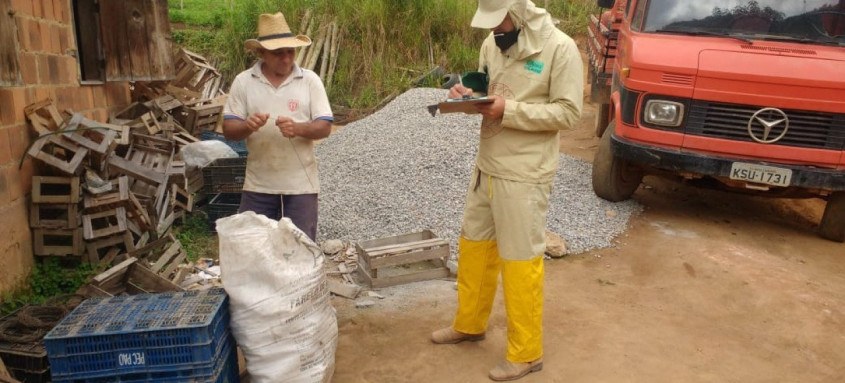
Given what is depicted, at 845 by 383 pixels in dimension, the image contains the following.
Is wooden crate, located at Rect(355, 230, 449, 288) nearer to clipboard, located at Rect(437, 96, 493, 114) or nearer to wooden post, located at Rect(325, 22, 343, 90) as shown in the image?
clipboard, located at Rect(437, 96, 493, 114)

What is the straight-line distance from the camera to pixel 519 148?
3.22 m

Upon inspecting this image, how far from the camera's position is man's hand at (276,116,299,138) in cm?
341

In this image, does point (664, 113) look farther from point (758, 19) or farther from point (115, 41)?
point (115, 41)

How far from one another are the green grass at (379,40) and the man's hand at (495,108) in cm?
889

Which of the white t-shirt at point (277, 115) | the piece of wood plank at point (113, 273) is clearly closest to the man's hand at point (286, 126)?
the white t-shirt at point (277, 115)

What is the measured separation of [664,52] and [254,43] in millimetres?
3784

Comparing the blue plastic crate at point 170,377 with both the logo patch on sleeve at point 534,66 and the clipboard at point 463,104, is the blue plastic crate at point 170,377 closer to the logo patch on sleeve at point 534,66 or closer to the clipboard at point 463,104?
the clipboard at point 463,104

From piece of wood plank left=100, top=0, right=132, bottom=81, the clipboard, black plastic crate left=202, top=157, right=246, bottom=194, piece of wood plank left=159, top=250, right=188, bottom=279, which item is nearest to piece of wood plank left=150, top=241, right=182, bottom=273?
piece of wood plank left=159, top=250, right=188, bottom=279

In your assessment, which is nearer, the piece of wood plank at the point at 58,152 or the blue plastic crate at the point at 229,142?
the piece of wood plank at the point at 58,152

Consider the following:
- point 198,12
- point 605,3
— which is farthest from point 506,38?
point 198,12

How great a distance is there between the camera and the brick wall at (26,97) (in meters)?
4.07

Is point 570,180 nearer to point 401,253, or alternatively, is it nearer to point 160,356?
point 401,253

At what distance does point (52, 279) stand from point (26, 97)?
133 centimetres

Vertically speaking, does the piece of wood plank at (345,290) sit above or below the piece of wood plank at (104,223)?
below
